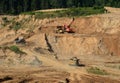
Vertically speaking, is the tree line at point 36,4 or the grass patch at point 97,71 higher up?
the tree line at point 36,4

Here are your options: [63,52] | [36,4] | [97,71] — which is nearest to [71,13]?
[63,52]

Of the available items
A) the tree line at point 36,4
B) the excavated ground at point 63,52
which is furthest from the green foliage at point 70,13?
the tree line at point 36,4

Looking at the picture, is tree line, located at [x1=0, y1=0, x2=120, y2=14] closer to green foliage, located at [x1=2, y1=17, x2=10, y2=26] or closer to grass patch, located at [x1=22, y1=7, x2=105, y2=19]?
green foliage, located at [x1=2, y1=17, x2=10, y2=26]

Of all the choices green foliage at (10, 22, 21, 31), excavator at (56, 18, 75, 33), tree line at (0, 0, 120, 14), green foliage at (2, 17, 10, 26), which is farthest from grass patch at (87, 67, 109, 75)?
tree line at (0, 0, 120, 14)

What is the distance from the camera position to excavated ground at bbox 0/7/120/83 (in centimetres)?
3084

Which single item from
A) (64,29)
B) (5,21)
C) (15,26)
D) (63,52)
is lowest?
(63,52)

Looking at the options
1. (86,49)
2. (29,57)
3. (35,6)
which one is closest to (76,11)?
(86,49)

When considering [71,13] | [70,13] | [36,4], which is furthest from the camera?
[36,4]

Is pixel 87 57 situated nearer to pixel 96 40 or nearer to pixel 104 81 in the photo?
pixel 96 40

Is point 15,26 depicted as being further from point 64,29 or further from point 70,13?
point 64,29

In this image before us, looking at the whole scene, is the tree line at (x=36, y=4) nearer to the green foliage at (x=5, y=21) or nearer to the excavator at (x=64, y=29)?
the green foliage at (x=5, y=21)

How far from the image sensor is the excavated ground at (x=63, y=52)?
101 feet

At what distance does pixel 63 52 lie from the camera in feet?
139

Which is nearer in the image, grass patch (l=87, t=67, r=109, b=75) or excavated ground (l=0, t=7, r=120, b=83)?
excavated ground (l=0, t=7, r=120, b=83)
